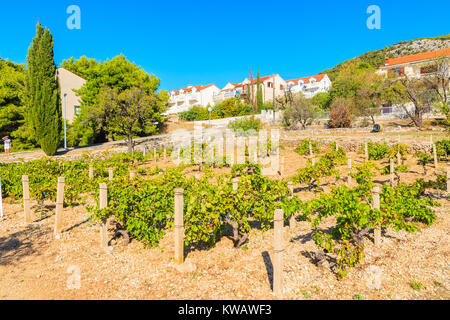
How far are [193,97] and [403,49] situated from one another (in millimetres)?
90944

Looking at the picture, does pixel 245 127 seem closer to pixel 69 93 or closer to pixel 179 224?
pixel 179 224

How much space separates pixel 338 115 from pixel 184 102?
5271 centimetres

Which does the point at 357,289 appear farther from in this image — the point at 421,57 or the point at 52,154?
the point at 421,57

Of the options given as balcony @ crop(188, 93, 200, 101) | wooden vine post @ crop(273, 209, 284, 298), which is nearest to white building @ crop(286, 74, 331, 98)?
balcony @ crop(188, 93, 200, 101)

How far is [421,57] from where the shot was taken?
5744 centimetres

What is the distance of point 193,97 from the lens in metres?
75.5

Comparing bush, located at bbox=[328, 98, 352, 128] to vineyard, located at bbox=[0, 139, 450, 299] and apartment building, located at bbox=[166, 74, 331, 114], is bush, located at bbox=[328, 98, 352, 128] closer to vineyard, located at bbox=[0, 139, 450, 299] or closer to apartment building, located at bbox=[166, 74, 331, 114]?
vineyard, located at bbox=[0, 139, 450, 299]

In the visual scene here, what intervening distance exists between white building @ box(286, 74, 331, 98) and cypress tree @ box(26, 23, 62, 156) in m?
58.9

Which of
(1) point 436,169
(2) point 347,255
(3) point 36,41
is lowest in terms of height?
(2) point 347,255

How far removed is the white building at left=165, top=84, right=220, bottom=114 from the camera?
74.6m

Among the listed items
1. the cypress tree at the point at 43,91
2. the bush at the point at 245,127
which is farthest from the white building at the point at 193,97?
the cypress tree at the point at 43,91

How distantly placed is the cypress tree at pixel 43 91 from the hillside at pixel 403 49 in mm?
94938
